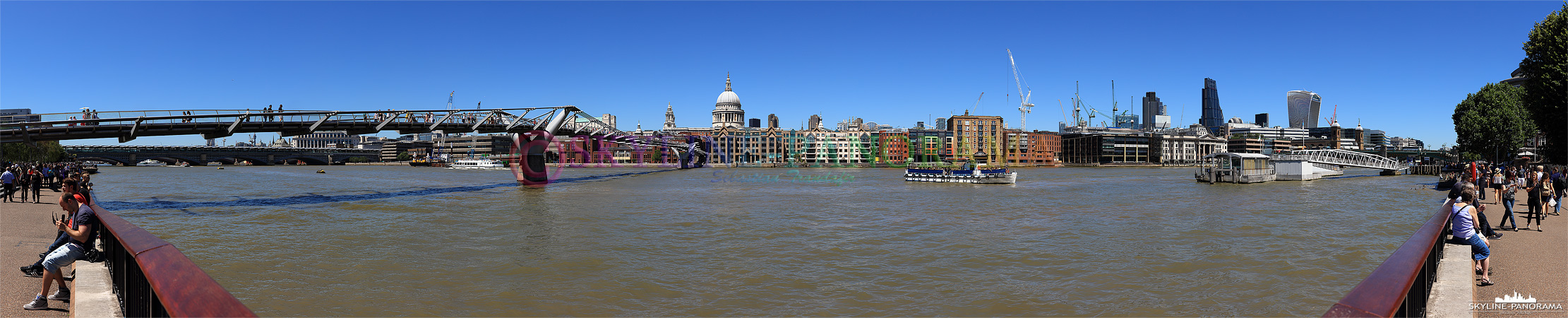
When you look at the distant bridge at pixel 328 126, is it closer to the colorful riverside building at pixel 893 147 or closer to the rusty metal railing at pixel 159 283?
the rusty metal railing at pixel 159 283

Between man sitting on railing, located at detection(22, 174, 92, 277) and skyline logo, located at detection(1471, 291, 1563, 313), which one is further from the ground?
man sitting on railing, located at detection(22, 174, 92, 277)

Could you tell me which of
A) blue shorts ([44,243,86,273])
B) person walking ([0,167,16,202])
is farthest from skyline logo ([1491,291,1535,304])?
person walking ([0,167,16,202])

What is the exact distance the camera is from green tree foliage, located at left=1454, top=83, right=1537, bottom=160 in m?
53.4

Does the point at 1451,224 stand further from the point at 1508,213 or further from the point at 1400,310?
the point at 1508,213

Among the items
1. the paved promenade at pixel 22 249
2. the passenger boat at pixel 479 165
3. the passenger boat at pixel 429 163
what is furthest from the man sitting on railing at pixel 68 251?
the passenger boat at pixel 429 163

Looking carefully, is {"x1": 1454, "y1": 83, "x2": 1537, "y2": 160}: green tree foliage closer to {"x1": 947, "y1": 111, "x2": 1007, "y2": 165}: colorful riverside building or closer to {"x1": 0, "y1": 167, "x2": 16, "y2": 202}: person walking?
{"x1": 0, "y1": 167, "x2": 16, "y2": 202}: person walking

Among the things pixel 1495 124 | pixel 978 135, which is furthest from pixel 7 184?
pixel 978 135

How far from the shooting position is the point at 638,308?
411 inches

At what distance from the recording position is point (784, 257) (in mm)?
15672

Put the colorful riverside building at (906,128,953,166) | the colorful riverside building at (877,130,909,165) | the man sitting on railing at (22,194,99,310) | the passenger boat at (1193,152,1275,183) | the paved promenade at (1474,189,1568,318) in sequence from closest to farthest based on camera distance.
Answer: the man sitting on railing at (22,194,99,310) < the paved promenade at (1474,189,1568,318) < the passenger boat at (1193,152,1275,183) < the colorful riverside building at (877,130,909,165) < the colorful riverside building at (906,128,953,166)

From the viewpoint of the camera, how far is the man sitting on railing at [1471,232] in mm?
9008

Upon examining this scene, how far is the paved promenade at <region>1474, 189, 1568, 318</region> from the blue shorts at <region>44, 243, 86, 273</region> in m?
15.1

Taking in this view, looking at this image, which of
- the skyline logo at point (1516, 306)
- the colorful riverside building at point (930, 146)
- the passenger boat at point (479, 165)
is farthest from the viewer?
the colorful riverside building at point (930, 146)

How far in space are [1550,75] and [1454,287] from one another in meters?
30.7
